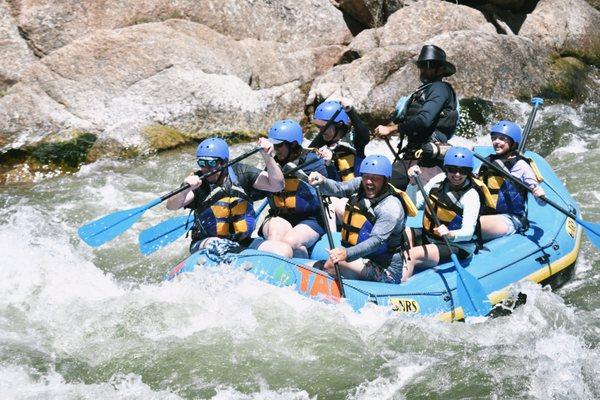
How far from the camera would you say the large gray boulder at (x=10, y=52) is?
1109cm

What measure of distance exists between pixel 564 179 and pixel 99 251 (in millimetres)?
5315

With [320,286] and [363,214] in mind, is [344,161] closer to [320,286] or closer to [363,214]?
[363,214]

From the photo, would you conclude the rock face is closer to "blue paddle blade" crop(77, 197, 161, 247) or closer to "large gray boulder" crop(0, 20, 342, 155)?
"large gray boulder" crop(0, 20, 342, 155)

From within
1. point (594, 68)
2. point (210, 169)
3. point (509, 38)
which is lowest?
point (594, 68)

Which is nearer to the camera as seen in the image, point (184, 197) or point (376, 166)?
point (376, 166)

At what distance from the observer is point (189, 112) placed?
34.8 feet

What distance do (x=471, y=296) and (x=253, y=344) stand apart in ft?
5.22

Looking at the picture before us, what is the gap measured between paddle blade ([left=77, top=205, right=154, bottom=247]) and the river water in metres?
0.37

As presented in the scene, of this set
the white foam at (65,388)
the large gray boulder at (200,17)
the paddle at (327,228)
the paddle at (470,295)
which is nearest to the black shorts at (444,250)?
the paddle at (470,295)

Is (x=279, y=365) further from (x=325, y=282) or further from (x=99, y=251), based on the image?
(x=99, y=251)

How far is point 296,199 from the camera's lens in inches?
245

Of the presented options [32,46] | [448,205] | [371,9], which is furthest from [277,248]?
[371,9]

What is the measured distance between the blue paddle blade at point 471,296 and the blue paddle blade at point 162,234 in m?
2.17

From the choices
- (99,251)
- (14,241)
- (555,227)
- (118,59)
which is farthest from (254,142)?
(555,227)
